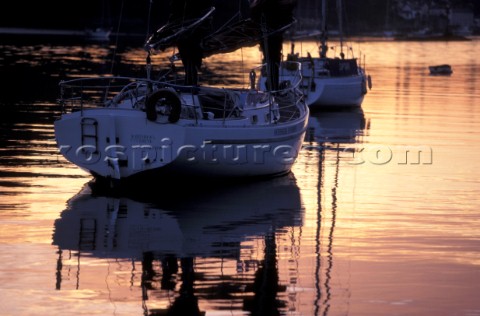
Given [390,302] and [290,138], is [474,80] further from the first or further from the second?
[390,302]

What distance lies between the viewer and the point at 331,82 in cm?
5181

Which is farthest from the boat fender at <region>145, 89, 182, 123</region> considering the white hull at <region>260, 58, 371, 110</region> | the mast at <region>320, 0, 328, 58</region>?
the mast at <region>320, 0, 328, 58</region>

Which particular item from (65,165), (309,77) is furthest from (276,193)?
(309,77)

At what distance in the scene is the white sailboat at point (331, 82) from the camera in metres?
51.0

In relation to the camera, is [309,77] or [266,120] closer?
[266,120]

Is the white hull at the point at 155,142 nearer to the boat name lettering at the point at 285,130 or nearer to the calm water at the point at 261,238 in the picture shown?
the calm water at the point at 261,238

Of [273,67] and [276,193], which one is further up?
[273,67]

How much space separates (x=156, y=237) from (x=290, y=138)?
838 cm

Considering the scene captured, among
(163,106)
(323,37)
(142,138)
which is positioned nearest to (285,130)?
(163,106)

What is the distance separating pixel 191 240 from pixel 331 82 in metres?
31.6

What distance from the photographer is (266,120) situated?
92.7 ft

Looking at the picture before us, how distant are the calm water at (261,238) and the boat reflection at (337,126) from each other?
1.90 metres

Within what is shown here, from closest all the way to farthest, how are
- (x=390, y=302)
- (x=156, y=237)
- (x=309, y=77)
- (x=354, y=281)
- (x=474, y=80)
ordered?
(x=390, y=302), (x=354, y=281), (x=156, y=237), (x=309, y=77), (x=474, y=80)

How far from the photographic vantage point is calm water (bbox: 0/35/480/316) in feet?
54.5
